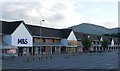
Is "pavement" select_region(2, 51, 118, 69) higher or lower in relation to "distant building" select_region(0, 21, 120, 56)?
lower

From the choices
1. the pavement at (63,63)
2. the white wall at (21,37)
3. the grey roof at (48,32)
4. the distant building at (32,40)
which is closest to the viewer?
the pavement at (63,63)

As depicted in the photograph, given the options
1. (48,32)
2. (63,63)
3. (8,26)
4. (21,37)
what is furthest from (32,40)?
(63,63)

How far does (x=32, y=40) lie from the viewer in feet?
237

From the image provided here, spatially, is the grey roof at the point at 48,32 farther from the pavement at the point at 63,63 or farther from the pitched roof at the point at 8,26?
the pavement at the point at 63,63

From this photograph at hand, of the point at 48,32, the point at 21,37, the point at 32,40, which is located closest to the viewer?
the point at 21,37

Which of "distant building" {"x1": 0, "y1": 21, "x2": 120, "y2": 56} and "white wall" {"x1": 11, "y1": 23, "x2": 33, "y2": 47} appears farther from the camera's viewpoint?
"white wall" {"x1": 11, "y1": 23, "x2": 33, "y2": 47}

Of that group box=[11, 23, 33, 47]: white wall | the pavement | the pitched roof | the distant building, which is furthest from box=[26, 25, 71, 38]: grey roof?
the pavement

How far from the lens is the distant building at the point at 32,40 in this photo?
65688 millimetres

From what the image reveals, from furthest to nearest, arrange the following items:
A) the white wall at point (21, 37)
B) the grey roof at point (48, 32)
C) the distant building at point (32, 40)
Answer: the grey roof at point (48, 32) < the white wall at point (21, 37) < the distant building at point (32, 40)

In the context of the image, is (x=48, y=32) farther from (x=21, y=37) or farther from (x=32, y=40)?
(x=21, y=37)

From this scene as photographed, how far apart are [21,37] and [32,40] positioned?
4.57m

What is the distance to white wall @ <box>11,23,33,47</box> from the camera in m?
67.1

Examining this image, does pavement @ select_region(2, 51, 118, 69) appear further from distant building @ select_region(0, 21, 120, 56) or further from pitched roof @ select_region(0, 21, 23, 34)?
pitched roof @ select_region(0, 21, 23, 34)

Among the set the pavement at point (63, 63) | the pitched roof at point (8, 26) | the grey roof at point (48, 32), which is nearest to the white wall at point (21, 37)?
the pitched roof at point (8, 26)
